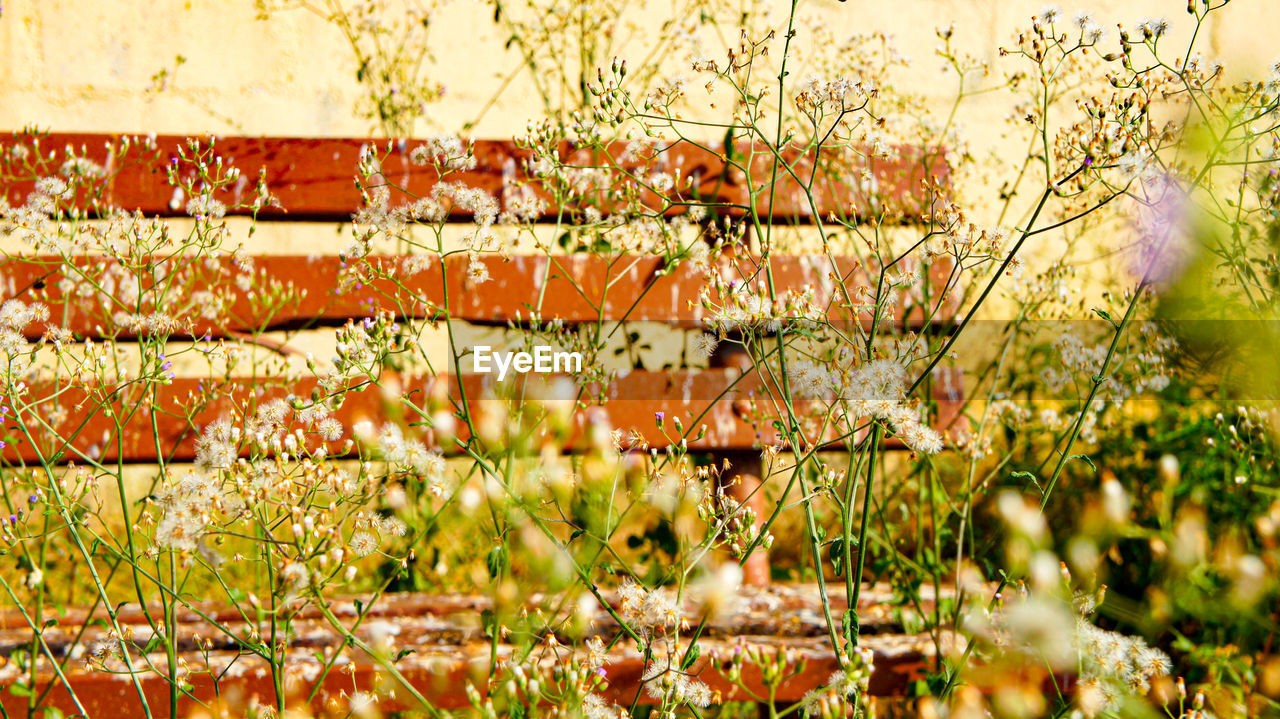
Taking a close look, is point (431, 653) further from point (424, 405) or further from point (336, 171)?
point (336, 171)

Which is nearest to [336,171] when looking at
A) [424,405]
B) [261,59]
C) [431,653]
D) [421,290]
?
[421,290]

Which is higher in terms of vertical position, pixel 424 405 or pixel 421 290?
pixel 421 290

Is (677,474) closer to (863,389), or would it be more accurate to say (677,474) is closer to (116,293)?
(863,389)

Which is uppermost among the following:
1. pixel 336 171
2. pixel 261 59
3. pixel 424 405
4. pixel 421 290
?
pixel 261 59

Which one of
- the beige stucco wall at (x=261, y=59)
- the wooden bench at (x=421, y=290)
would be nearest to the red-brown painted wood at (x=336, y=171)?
the wooden bench at (x=421, y=290)

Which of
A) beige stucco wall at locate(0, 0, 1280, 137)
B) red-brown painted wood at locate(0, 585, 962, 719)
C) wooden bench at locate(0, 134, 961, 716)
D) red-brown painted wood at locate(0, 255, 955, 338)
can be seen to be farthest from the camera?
beige stucco wall at locate(0, 0, 1280, 137)

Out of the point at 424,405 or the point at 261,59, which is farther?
the point at 261,59

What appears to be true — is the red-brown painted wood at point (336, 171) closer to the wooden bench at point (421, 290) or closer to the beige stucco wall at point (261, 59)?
the wooden bench at point (421, 290)

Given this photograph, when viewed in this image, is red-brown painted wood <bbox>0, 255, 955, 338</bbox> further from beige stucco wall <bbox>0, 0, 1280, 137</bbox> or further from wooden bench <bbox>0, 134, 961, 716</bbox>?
beige stucco wall <bbox>0, 0, 1280, 137</bbox>

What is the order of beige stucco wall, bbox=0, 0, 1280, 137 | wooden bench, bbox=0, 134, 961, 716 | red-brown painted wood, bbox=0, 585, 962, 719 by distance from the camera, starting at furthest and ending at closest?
beige stucco wall, bbox=0, 0, 1280, 137 → wooden bench, bbox=0, 134, 961, 716 → red-brown painted wood, bbox=0, 585, 962, 719

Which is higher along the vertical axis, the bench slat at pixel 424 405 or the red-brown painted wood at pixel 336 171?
the red-brown painted wood at pixel 336 171

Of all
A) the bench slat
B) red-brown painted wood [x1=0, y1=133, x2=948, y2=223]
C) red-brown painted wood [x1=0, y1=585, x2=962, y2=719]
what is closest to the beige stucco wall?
red-brown painted wood [x1=0, y1=133, x2=948, y2=223]

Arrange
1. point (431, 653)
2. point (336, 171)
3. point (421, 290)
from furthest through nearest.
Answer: point (336, 171) < point (421, 290) < point (431, 653)

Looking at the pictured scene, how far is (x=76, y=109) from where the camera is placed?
238 centimetres
